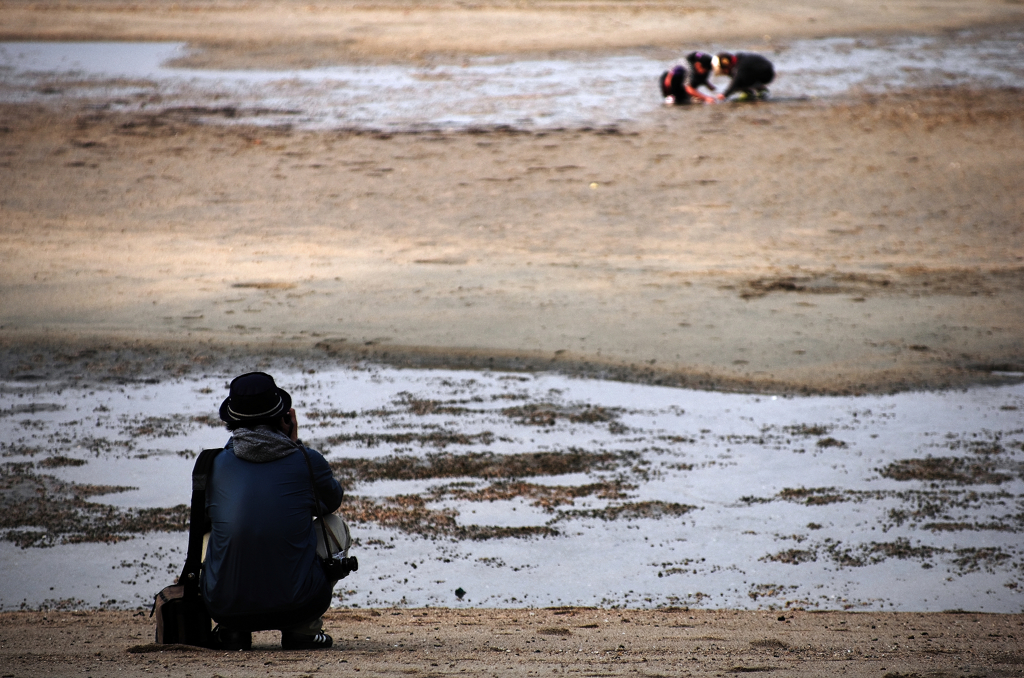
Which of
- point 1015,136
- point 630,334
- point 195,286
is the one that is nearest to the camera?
point 630,334

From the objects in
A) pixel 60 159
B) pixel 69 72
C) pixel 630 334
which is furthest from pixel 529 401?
pixel 69 72

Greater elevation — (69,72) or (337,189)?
(69,72)

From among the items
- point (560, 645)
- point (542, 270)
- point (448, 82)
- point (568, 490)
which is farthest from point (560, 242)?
point (560, 645)

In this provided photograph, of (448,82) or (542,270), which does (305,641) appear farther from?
(448,82)

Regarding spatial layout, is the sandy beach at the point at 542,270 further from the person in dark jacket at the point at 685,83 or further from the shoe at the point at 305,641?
the person in dark jacket at the point at 685,83

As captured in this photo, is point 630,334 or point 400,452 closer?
point 400,452

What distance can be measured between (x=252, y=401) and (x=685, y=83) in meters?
16.5

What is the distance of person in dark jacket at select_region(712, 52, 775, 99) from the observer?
17938 millimetres

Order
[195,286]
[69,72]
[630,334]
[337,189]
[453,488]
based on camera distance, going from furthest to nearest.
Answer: [69,72]
[337,189]
[195,286]
[630,334]
[453,488]

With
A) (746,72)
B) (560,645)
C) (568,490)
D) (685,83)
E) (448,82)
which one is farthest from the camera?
(448,82)

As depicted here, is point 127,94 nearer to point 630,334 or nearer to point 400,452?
point 630,334

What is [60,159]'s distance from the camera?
52.6ft

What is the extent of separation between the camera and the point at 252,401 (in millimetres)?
3771

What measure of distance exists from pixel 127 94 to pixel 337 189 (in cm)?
666
